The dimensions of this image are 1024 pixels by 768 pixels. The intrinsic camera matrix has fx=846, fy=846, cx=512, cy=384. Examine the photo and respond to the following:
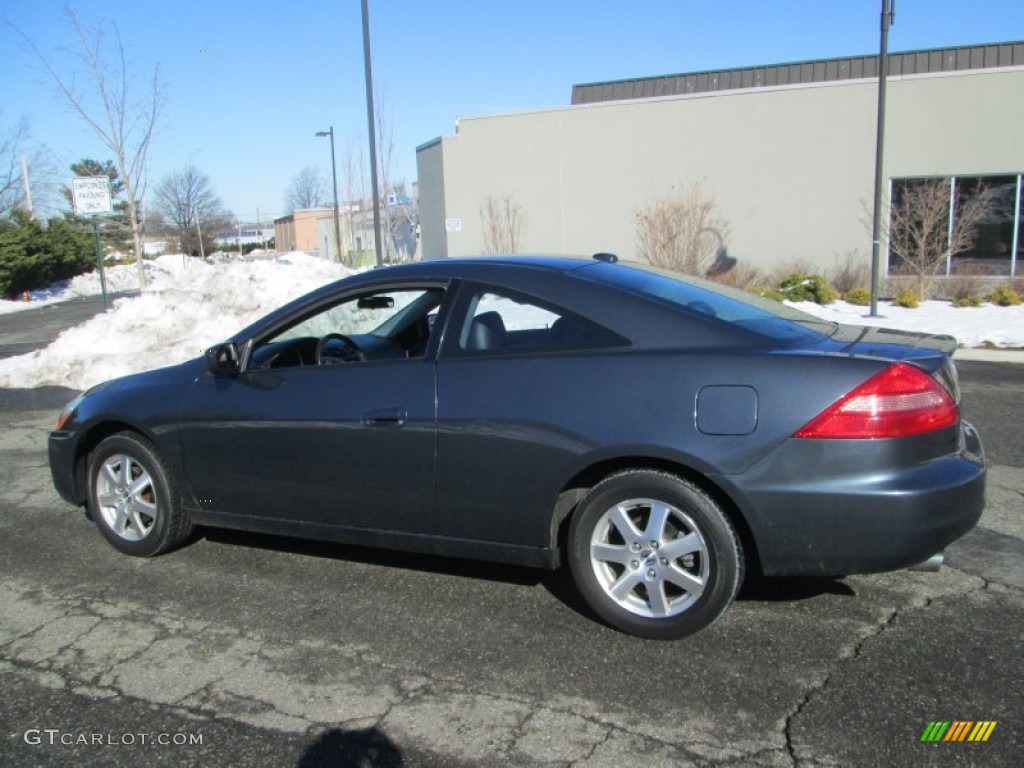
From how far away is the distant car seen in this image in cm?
316

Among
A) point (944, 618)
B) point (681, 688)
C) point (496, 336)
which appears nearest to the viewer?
point (681, 688)

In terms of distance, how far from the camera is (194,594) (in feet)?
13.7

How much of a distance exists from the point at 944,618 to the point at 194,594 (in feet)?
11.3

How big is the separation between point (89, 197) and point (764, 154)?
1501 cm

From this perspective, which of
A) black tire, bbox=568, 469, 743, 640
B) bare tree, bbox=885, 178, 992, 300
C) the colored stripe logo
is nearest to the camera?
the colored stripe logo

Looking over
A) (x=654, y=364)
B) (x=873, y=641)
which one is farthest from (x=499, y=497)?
(x=873, y=641)

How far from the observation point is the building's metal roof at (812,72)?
70.0 ft

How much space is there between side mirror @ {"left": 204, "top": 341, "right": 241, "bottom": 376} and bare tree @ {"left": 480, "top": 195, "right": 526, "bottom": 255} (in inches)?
801

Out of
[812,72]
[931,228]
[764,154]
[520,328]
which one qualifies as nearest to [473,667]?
[520,328]

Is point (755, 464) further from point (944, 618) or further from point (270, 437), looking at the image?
point (270, 437)

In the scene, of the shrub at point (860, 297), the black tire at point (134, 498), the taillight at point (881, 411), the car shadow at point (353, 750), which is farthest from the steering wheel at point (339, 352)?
the shrub at point (860, 297)

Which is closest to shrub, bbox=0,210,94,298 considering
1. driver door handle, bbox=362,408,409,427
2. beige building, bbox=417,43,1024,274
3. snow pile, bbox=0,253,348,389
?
beige building, bbox=417,43,1024,274

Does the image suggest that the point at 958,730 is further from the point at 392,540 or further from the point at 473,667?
the point at 392,540

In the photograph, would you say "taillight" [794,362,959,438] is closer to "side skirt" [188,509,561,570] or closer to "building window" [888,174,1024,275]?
"side skirt" [188,509,561,570]
